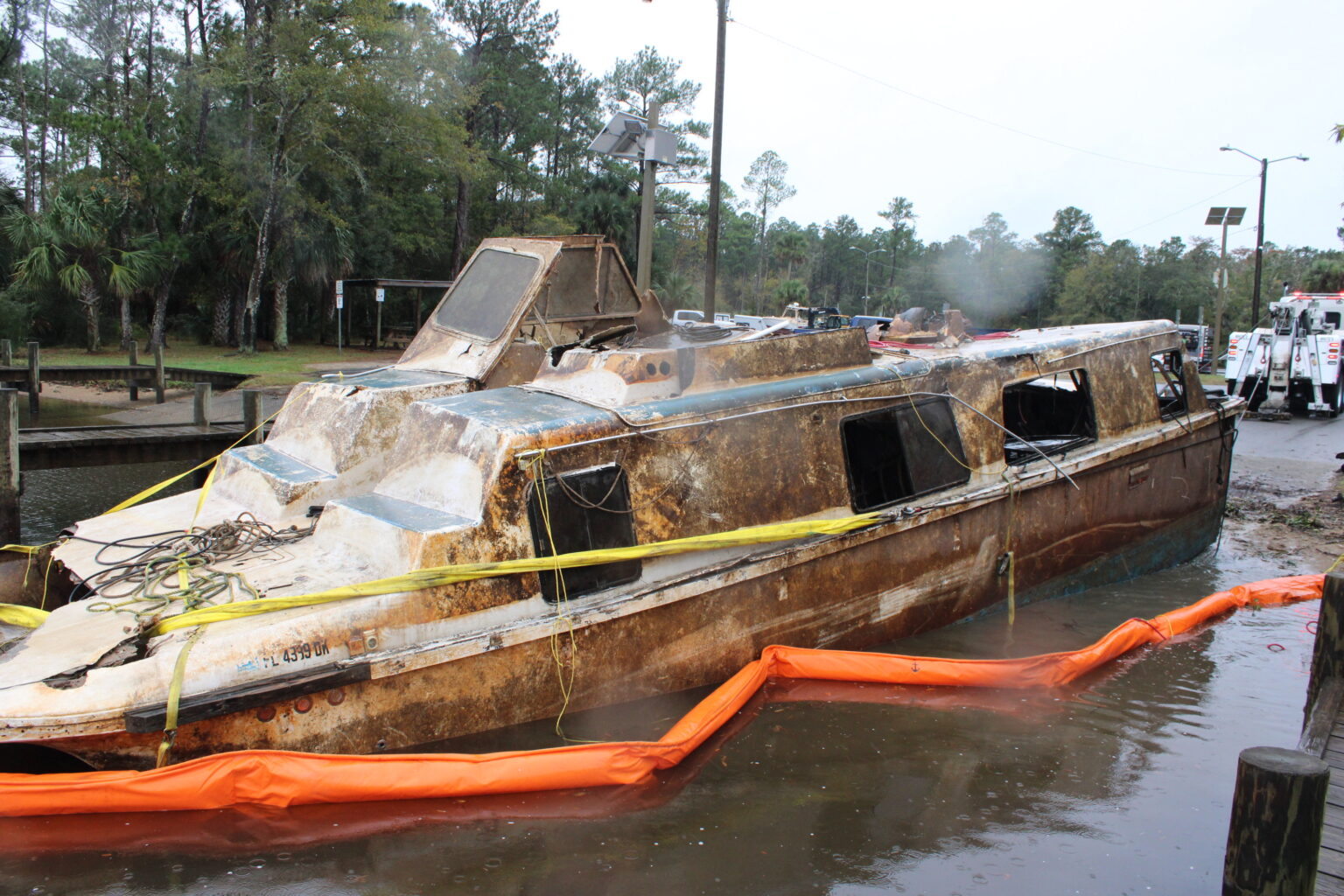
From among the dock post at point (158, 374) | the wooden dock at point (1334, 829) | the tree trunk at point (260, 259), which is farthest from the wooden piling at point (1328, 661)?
the tree trunk at point (260, 259)

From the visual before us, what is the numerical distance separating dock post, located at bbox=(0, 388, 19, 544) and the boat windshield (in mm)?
3665

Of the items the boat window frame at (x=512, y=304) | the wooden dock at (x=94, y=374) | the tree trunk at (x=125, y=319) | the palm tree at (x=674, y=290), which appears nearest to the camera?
the boat window frame at (x=512, y=304)

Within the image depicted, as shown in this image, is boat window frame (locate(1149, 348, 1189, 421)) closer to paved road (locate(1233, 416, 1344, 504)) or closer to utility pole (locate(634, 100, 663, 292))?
paved road (locate(1233, 416, 1344, 504))

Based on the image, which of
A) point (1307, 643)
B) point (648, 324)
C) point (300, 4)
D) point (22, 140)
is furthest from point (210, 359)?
point (1307, 643)

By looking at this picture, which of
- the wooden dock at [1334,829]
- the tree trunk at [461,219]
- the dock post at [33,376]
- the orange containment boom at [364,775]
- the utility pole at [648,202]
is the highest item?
the tree trunk at [461,219]

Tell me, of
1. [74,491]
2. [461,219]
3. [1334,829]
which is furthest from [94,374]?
[461,219]

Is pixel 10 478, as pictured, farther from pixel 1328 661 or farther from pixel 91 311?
pixel 91 311

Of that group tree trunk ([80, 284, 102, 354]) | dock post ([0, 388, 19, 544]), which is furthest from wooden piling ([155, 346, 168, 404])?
dock post ([0, 388, 19, 544])

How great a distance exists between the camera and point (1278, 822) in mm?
3176

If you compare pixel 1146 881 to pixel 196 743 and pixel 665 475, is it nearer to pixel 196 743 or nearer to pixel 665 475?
pixel 665 475

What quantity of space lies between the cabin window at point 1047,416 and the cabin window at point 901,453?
2.04 feet

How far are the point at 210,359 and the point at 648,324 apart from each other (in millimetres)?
21922

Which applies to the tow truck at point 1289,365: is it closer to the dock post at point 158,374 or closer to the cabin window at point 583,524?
the cabin window at point 583,524

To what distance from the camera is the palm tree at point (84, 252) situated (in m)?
24.8
